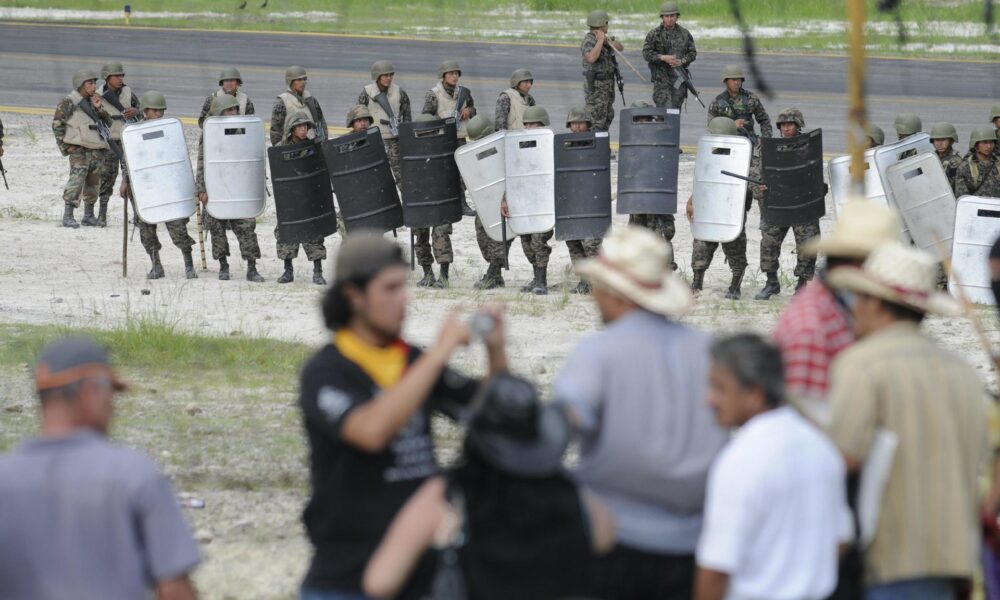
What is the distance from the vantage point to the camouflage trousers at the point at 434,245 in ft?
42.3

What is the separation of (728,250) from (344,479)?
29.7 feet

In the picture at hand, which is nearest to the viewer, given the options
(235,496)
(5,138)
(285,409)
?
(235,496)

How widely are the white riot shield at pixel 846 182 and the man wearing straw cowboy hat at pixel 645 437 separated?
7.80 m

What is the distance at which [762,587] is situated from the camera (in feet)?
11.4

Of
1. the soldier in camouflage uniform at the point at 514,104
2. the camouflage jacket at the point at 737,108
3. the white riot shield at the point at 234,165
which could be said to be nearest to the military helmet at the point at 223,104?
the white riot shield at the point at 234,165

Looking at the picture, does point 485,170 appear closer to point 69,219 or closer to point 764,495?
point 69,219

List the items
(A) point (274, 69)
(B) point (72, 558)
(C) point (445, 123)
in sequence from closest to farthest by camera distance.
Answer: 1. (B) point (72, 558)
2. (C) point (445, 123)
3. (A) point (274, 69)

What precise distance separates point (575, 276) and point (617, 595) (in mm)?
9309

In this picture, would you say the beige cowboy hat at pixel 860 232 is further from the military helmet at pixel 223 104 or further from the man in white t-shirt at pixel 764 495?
the military helmet at pixel 223 104

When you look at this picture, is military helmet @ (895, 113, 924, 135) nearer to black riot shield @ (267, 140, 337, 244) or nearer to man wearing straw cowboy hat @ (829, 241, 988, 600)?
black riot shield @ (267, 140, 337, 244)

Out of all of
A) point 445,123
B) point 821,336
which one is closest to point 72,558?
point 821,336

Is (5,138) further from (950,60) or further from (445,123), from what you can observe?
(950,60)

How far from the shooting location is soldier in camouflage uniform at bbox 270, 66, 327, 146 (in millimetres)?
13961

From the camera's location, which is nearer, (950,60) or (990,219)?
(990,219)
